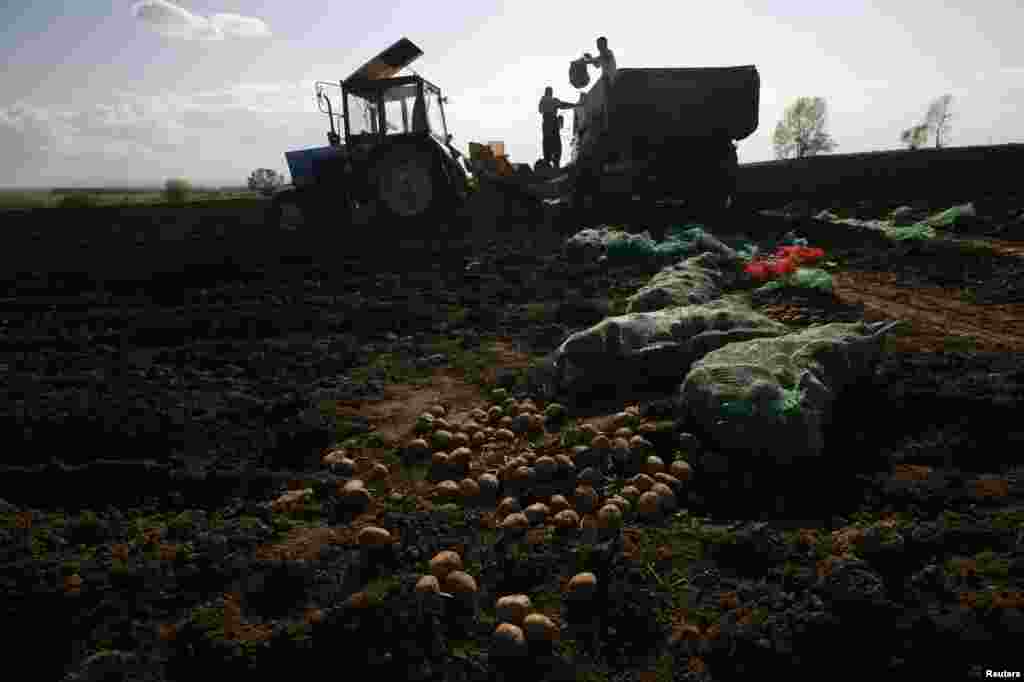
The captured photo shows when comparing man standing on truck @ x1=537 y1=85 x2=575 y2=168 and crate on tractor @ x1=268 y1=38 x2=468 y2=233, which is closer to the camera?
crate on tractor @ x1=268 y1=38 x2=468 y2=233

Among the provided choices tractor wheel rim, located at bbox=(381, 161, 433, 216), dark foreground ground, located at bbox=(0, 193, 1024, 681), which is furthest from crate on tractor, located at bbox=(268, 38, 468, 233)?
dark foreground ground, located at bbox=(0, 193, 1024, 681)

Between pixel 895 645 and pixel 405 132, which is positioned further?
pixel 405 132

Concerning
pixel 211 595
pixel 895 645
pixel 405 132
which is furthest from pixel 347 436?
pixel 405 132

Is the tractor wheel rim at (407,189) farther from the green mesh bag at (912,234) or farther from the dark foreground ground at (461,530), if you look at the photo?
the green mesh bag at (912,234)

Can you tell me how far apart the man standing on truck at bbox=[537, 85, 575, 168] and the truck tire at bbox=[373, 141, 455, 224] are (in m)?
4.47

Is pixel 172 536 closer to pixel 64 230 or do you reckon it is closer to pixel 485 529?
pixel 485 529

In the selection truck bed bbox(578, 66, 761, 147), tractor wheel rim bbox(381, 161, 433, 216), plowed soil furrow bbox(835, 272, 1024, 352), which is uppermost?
truck bed bbox(578, 66, 761, 147)

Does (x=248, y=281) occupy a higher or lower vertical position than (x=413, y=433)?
higher

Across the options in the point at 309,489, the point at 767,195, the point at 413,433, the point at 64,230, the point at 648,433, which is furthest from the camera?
the point at 64,230

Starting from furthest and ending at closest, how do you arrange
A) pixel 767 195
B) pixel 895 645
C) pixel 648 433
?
1. pixel 767 195
2. pixel 648 433
3. pixel 895 645

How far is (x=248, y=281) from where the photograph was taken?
8891 mm

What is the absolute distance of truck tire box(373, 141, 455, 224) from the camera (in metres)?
12.5

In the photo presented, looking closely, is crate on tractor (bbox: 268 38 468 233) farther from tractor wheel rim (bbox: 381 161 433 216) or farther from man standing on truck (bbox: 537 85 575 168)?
man standing on truck (bbox: 537 85 575 168)

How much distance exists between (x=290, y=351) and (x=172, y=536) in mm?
3052
